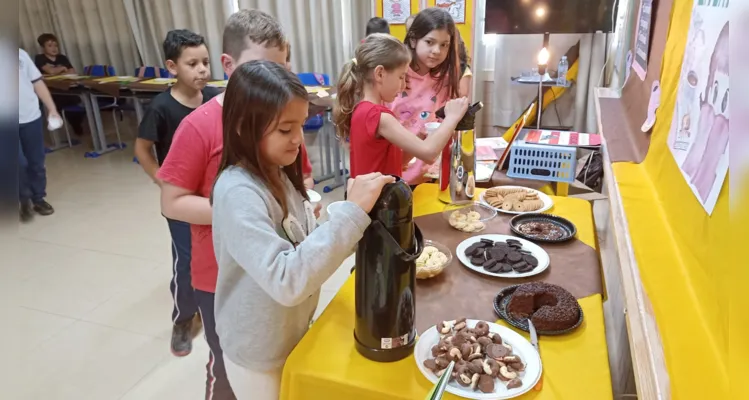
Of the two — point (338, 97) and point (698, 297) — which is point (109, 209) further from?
point (698, 297)

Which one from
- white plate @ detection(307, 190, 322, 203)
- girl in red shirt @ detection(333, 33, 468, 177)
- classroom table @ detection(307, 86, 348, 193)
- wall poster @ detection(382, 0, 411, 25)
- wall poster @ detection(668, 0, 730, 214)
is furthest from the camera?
wall poster @ detection(382, 0, 411, 25)

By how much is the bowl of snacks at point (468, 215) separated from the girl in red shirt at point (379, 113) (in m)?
0.18

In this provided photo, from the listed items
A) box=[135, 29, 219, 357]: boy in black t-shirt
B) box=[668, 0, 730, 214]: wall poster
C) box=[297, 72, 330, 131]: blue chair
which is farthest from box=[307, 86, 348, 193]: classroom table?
box=[668, 0, 730, 214]: wall poster

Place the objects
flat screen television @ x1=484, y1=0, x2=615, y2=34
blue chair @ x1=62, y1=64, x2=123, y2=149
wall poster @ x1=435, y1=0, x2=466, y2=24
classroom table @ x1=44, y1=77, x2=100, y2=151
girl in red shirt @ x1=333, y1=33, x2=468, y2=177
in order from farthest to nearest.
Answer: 1. blue chair @ x1=62, y1=64, x2=123, y2=149
2. classroom table @ x1=44, y1=77, x2=100, y2=151
3. wall poster @ x1=435, y1=0, x2=466, y2=24
4. flat screen television @ x1=484, y1=0, x2=615, y2=34
5. girl in red shirt @ x1=333, y1=33, x2=468, y2=177

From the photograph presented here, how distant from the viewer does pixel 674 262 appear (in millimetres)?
888

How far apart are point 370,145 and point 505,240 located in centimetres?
57

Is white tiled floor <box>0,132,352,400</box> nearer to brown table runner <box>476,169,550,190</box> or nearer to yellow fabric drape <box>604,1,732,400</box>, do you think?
brown table runner <box>476,169,550,190</box>

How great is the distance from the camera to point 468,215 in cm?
152

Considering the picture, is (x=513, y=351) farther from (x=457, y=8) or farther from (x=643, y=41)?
(x=457, y=8)

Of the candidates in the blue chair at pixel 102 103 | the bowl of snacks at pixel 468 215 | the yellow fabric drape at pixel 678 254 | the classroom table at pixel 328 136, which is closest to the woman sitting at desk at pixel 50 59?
the blue chair at pixel 102 103

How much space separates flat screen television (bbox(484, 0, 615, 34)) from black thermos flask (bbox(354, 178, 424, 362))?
327 cm

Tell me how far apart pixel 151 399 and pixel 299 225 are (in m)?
1.28

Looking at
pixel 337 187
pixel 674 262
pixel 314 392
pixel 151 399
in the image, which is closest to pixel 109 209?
Result: pixel 337 187

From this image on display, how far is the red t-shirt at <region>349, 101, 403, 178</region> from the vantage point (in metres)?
1.62
